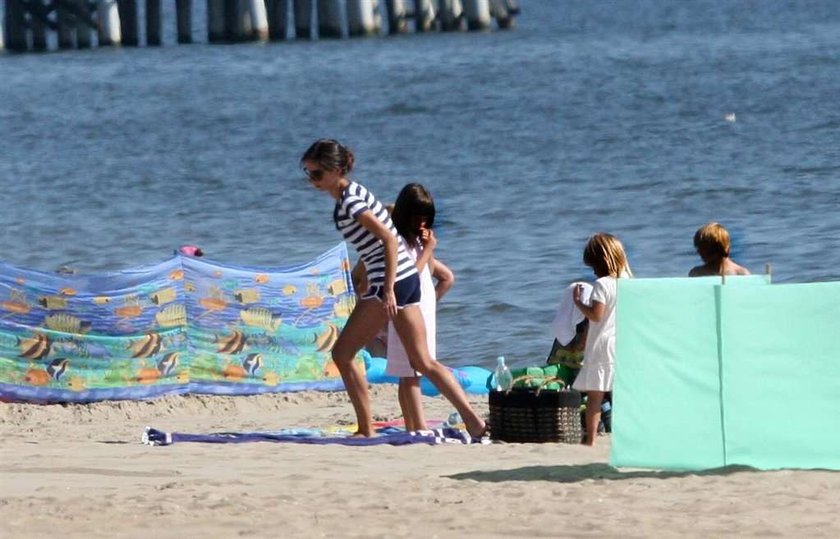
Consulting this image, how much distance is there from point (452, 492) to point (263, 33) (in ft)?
180

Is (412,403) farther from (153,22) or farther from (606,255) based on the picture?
(153,22)

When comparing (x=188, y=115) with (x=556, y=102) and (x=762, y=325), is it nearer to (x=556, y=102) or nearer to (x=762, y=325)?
(x=556, y=102)

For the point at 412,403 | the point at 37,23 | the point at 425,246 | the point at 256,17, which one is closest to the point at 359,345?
the point at 412,403

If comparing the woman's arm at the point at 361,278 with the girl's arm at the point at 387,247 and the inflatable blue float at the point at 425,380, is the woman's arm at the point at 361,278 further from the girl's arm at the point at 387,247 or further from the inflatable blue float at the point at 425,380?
the inflatable blue float at the point at 425,380

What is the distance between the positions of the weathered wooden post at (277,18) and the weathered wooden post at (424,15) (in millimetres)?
4701

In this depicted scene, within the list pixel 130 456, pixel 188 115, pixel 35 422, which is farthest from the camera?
→ pixel 188 115

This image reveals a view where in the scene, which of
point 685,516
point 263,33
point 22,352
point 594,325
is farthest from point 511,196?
point 263,33

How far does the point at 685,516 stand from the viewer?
21.0 feet

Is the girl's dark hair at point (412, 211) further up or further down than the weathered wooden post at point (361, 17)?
further down

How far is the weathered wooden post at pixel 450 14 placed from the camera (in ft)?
206

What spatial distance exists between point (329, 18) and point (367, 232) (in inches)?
2148

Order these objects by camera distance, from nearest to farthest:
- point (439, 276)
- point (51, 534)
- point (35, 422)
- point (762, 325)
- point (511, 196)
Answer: point (51, 534) < point (762, 325) < point (439, 276) < point (35, 422) < point (511, 196)

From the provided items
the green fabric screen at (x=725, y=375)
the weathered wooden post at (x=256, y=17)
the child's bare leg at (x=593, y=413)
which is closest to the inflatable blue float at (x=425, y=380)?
the child's bare leg at (x=593, y=413)

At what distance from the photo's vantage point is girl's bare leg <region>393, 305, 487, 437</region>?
326 inches
